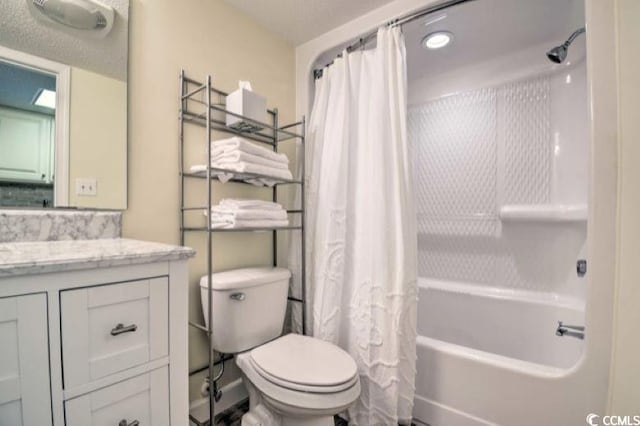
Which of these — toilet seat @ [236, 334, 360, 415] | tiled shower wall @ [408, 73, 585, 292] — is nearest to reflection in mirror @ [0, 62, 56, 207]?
toilet seat @ [236, 334, 360, 415]

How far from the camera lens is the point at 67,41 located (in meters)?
1.07

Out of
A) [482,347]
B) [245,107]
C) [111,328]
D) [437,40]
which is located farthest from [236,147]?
[482,347]

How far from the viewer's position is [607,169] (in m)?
0.98

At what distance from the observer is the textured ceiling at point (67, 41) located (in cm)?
96

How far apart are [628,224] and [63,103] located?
1979 millimetres

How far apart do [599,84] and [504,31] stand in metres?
0.96

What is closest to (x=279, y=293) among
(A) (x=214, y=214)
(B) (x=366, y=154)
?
(A) (x=214, y=214)

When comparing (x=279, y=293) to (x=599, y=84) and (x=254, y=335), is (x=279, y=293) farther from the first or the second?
(x=599, y=84)

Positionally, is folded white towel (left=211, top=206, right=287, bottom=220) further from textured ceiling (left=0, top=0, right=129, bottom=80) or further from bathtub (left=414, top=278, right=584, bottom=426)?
bathtub (left=414, top=278, right=584, bottom=426)

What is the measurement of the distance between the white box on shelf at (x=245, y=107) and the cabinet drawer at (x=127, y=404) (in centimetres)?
108

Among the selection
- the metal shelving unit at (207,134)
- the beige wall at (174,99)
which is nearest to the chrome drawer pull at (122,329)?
the metal shelving unit at (207,134)

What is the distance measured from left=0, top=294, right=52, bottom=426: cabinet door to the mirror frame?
601mm

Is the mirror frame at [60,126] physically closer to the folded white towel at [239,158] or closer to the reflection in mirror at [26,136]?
the reflection in mirror at [26,136]

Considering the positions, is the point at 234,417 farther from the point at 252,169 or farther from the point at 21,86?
the point at 21,86
